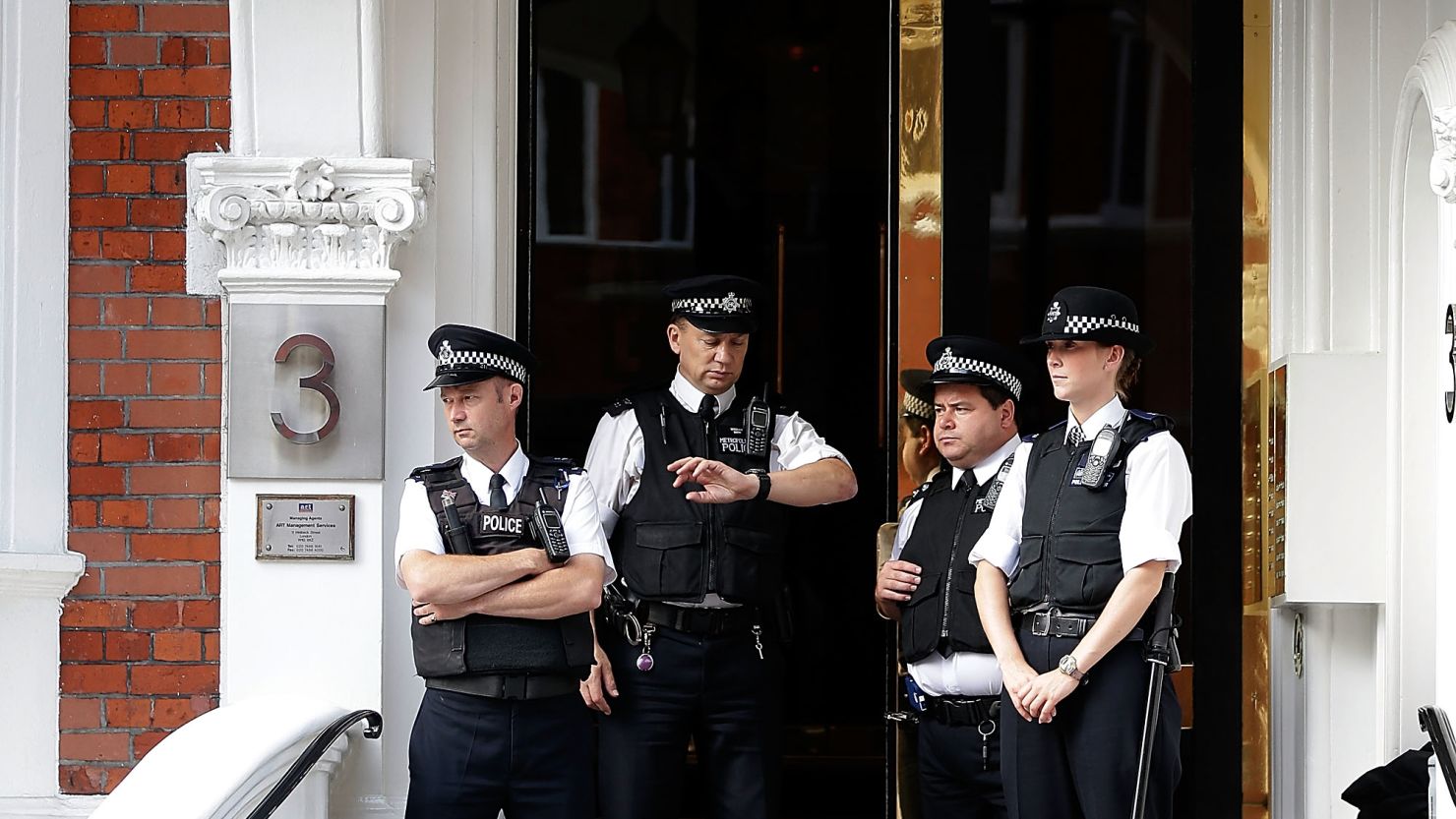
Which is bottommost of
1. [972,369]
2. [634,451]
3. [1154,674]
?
[1154,674]

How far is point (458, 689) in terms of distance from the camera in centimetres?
432

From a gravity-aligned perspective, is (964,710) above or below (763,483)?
below

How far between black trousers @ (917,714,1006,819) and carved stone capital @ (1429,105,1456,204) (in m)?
1.69

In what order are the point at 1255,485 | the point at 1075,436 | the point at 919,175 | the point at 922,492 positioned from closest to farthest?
the point at 1075,436 < the point at 922,492 < the point at 1255,485 < the point at 919,175

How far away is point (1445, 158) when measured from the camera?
13.1ft

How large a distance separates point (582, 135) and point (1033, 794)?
4236 millimetres

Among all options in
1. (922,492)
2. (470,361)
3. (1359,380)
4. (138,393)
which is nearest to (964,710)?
(922,492)

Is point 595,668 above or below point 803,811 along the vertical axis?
above

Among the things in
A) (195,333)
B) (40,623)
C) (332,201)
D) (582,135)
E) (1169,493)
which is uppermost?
(582,135)

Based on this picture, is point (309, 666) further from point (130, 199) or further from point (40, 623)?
point (130, 199)

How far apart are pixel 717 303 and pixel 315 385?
108cm

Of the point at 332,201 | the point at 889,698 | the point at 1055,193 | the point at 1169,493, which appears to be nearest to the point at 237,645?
the point at 332,201

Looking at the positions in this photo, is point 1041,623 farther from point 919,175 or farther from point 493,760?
point 919,175

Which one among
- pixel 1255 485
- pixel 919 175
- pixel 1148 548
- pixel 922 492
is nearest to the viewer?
pixel 1148 548
